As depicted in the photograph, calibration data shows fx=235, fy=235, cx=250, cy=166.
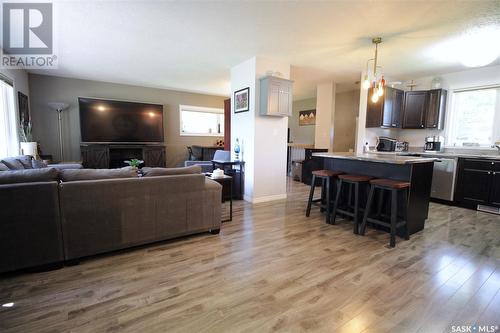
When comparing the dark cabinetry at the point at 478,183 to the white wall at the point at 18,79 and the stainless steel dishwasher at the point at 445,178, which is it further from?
the white wall at the point at 18,79

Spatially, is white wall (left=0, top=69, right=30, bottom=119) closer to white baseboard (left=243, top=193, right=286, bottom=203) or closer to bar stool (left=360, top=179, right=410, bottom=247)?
white baseboard (left=243, top=193, right=286, bottom=203)

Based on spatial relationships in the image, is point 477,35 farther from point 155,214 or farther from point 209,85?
point 209,85

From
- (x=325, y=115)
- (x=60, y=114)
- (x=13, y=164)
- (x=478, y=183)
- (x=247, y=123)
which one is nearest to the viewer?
(x=13, y=164)

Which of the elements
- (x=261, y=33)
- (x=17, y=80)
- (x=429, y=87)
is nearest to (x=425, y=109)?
(x=429, y=87)

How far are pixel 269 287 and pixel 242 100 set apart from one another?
3.48 m

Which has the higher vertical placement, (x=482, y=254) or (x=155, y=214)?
(x=155, y=214)

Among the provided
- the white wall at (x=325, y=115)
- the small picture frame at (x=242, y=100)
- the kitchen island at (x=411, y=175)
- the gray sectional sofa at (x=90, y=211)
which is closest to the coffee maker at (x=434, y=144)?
the white wall at (x=325, y=115)

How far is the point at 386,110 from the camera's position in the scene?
504 cm

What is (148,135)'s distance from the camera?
675 cm

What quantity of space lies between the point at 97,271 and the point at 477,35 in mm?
5207

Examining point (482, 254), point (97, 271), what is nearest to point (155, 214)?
point (97, 271)

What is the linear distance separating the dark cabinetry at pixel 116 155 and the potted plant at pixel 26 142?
108 centimetres

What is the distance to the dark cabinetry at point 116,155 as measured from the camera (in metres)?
5.99

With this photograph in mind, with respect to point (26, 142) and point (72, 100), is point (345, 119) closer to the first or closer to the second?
point (72, 100)
